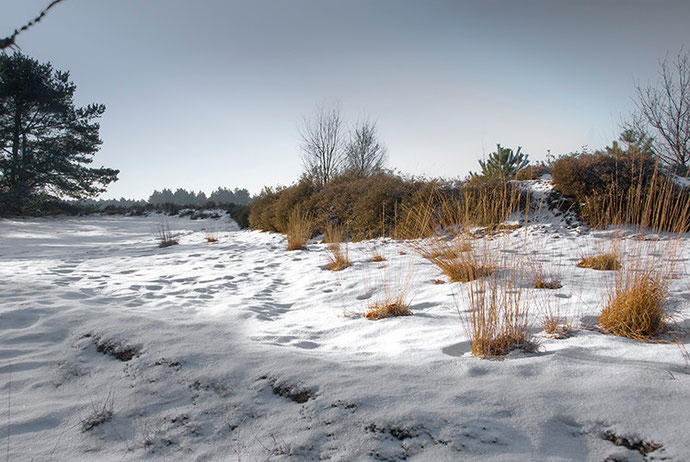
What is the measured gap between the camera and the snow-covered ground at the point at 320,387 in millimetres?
1163

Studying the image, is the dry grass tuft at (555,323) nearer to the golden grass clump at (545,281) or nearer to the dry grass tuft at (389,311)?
the golden grass clump at (545,281)

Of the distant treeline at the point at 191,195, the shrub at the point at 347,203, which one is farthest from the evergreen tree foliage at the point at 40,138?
the distant treeline at the point at 191,195

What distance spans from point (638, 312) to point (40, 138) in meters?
18.7

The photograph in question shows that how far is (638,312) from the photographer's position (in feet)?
6.40

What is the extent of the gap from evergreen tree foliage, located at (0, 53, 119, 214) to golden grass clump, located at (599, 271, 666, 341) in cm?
1672

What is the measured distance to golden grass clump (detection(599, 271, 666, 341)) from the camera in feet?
6.30

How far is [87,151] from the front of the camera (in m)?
15.0

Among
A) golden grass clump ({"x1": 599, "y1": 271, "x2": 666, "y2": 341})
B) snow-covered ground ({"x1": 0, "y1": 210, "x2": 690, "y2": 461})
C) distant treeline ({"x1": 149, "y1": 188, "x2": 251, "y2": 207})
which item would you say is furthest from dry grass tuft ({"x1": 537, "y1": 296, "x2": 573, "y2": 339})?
distant treeline ({"x1": 149, "y1": 188, "x2": 251, "y2": 207})

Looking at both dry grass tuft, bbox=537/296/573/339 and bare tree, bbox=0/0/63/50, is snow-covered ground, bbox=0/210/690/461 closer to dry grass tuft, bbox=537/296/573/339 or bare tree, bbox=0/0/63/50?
dry grass tuft, bbox=537/296/573/339

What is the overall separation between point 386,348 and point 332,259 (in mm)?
2952

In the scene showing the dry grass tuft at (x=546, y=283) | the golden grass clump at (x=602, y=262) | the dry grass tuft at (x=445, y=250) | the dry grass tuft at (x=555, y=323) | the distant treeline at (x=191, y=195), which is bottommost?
the dry grass tuft at (x=555, y=323)

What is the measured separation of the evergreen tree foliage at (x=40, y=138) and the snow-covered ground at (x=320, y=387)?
44.1ft

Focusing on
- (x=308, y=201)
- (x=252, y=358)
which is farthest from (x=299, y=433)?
(x=308, y=201)

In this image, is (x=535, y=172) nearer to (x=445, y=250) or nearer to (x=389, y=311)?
(x=445, y=250)
